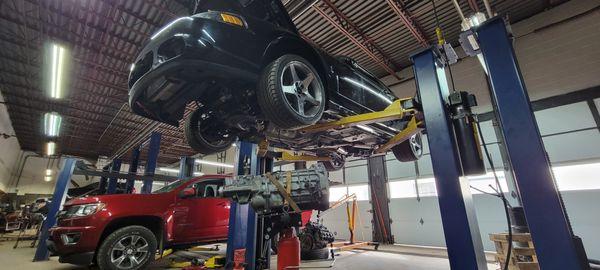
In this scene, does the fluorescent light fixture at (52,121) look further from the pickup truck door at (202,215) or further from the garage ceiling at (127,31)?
the pickup truck door at (202,215)

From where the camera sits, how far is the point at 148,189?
7344mm

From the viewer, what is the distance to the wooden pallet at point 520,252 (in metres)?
3.36

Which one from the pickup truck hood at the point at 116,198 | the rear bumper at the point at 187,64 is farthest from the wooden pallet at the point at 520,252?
the pickup truck hood at the point at 116,198

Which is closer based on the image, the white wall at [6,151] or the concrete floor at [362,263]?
the concrete floor at [362,263]

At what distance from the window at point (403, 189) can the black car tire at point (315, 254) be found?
404cm

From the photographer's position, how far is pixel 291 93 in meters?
2.29

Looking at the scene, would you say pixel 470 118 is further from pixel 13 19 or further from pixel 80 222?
pixel 13 19

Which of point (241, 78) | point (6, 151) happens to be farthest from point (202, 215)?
point (6, 151)

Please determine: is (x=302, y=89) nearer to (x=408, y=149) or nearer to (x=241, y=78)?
(x=241, y=78)

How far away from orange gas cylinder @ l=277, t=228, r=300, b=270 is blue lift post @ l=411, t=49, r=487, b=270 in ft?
4.06

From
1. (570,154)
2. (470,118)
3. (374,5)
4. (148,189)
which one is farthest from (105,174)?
(570,154)

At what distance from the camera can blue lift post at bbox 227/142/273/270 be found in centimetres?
353

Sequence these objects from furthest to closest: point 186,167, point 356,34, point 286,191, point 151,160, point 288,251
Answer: point 151,160 < point 186,167 < point 356,34 < point 288,251 < point 286,191

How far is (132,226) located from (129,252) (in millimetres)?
356
